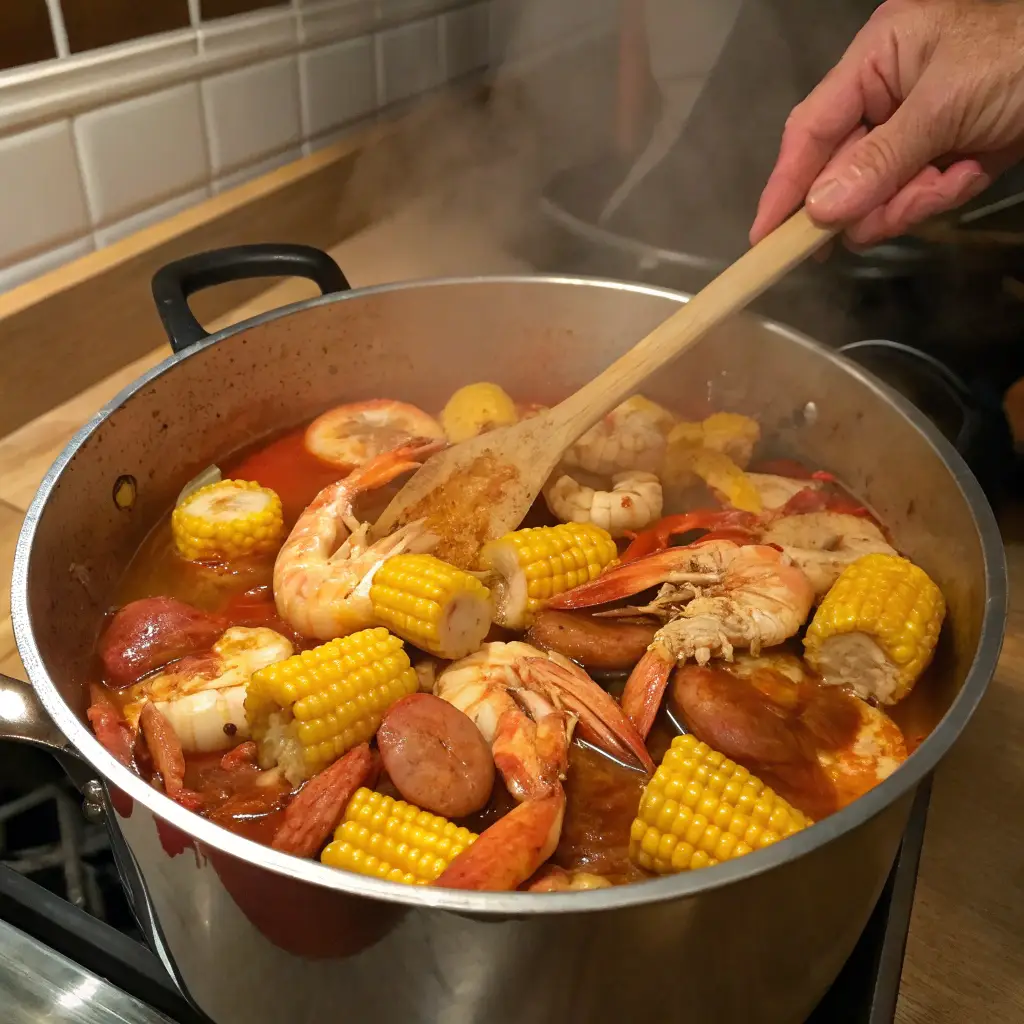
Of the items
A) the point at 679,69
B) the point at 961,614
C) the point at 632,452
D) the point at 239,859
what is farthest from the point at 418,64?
the point at 239,859

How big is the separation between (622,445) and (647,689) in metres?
0.40

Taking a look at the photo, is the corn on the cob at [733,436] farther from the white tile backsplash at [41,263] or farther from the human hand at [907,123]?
the white tile backsplash at [41,263]

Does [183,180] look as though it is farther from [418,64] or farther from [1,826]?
[1,826]

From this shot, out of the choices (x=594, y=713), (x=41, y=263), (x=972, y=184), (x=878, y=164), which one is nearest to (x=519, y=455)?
(x=594, y=713)

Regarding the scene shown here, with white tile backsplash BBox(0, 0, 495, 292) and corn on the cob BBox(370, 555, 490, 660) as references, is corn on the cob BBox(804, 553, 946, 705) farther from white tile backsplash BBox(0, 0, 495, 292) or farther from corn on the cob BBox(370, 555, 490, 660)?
white tile backsplash BBox(0, 0, 495, 292)

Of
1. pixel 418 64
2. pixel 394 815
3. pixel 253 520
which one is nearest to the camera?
pixel 394 815

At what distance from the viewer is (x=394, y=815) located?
29.6 inches

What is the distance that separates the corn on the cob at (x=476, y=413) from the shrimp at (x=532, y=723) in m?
0.40

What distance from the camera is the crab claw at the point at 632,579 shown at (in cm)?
100

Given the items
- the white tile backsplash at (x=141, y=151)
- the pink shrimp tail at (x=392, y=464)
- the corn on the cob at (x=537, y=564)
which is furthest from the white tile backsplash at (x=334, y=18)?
the corn on the cob at (x=537, y=564)

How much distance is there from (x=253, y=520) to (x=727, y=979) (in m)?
0.71

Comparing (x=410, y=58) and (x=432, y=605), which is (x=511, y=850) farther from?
(x=410, y=58)

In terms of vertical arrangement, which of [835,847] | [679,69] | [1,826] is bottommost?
[1,826]

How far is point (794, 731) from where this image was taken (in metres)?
0.88
